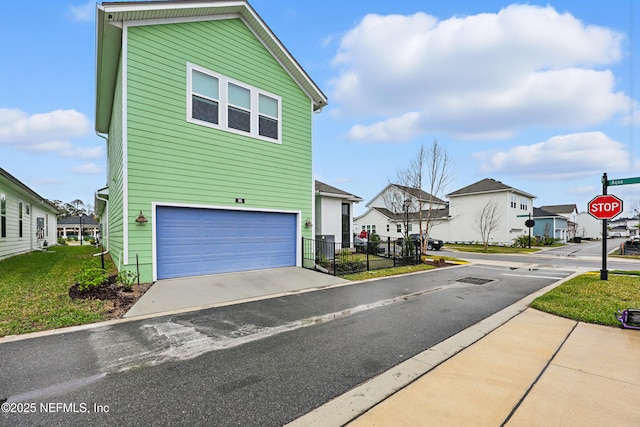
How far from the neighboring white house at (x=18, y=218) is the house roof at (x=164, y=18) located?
17.8 ft

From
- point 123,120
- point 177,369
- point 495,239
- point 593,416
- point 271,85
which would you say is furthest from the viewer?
point 495,239

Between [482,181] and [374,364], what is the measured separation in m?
38.2

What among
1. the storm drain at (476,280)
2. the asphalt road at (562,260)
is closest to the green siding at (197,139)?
the storm drain at (476,280)

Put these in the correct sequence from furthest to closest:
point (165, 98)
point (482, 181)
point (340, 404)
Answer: point (482, 181) < point (165, 98) < point (340, 404)

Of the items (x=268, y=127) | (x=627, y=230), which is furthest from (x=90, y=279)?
(x=627, y=230)

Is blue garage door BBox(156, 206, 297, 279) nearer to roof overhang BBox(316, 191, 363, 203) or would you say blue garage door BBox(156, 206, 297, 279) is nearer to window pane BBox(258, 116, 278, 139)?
window pane BBox(258, 116, 278, 139)

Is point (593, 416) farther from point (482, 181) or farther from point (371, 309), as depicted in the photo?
point (482, 181)

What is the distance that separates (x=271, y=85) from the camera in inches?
414

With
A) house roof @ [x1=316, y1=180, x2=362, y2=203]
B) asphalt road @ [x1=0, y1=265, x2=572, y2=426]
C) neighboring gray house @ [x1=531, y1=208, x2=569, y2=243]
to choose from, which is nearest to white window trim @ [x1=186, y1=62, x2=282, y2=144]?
house roof @ [x1=316, y1=180, x2=362, y2=203]

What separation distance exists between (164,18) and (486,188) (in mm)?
34526

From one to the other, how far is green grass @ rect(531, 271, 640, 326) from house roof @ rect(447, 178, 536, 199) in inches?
1041

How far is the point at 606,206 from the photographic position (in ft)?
28.6

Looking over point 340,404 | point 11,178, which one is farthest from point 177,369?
point 11,178

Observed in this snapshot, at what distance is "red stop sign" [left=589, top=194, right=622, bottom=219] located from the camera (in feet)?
28.1
